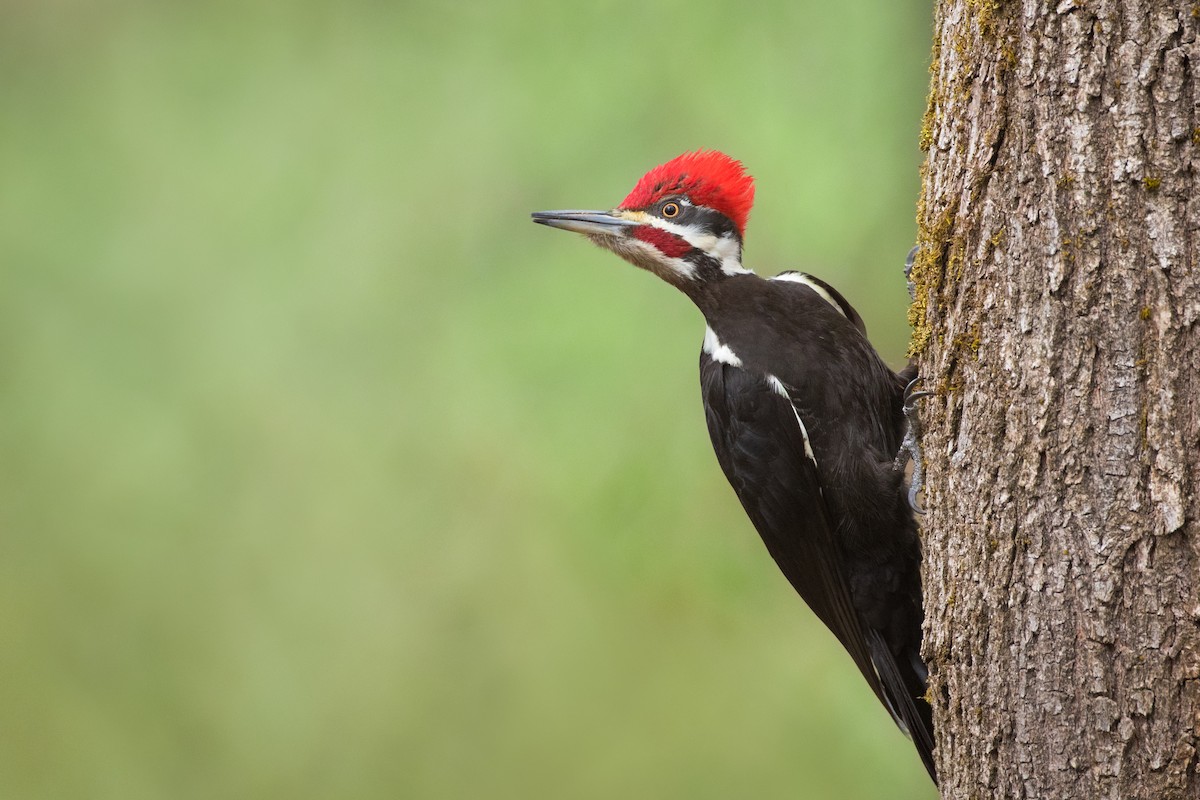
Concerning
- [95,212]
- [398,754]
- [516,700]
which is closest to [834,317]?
[516,700]

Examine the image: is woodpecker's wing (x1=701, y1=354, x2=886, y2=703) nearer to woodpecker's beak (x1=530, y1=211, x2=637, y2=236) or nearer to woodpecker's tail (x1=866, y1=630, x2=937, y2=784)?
woodpecker's tail (x1=866, y1=630, x2=937, y2=784)

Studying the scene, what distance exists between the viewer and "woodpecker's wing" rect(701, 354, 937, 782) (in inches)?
87.0

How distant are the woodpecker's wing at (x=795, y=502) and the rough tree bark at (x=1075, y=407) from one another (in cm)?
59

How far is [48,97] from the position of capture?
13.5 feet

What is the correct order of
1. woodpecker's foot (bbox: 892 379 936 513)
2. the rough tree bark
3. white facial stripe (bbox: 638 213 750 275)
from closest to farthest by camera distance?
1. the rough tree bark
2. woodpecker's foot (bbox: 892 379 936 513)
3. white facial stripe (bbox: 638 213 750 275)

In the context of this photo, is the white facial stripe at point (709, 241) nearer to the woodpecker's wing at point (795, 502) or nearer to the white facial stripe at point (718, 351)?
the white facial stripe at point (718, 351)

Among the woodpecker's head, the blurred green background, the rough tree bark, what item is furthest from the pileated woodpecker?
the blurred green background

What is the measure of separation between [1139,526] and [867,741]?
246 cm

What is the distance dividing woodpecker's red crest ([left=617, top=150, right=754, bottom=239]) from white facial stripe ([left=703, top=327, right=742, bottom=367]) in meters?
0.28

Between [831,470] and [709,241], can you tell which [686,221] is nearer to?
[709,241]

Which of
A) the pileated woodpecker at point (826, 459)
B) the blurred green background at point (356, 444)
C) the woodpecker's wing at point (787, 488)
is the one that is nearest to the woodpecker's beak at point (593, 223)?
the pileated woodpecker at point (826, 459)

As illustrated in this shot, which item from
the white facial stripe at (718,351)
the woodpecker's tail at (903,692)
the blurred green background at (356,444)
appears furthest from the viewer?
the blurred green background at (356,444)

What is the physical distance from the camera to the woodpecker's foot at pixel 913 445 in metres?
1.86

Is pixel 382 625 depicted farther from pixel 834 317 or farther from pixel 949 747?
pixel 949 747
